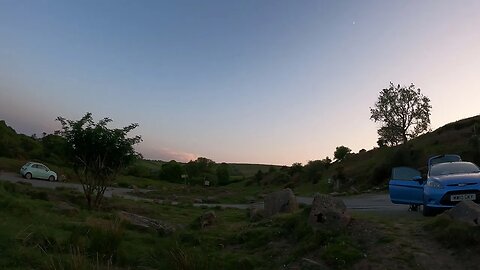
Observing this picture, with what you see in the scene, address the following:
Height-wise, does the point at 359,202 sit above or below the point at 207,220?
above

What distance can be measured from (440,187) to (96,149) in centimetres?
1611

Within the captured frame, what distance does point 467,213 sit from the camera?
323 inches

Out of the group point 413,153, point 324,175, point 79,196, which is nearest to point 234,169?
point 324,175

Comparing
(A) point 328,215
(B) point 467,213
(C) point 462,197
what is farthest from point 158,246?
(C) point 462,197

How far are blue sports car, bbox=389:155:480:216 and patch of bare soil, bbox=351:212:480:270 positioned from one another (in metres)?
2.28

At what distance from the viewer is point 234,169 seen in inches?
5699

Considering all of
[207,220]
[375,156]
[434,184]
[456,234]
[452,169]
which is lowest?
[207,220]

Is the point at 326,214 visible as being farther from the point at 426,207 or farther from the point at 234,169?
the point at 234,169

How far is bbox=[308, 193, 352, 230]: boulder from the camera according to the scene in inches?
369

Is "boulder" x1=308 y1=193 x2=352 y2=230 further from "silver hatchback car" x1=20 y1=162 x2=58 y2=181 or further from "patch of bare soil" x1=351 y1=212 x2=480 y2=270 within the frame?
"silver hatchback car" x1=20 y1=162 x2=58 y2=181

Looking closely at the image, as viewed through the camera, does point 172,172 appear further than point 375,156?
Yes

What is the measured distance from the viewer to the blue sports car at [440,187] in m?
11.1

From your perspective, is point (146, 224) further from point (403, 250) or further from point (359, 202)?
point (359, 202)

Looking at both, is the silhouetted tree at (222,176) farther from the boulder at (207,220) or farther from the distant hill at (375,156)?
the boulder at (207,220)
